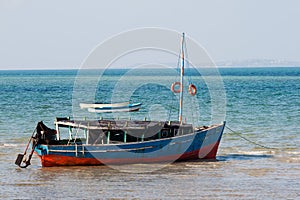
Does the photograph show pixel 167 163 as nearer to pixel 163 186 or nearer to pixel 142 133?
pixel 142 133

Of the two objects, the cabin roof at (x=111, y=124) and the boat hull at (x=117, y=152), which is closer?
the boat hull at (x=117, y=152)

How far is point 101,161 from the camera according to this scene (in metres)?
29.7

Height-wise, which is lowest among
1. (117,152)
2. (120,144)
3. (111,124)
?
(117,152)

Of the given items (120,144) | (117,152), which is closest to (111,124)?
(120,144)

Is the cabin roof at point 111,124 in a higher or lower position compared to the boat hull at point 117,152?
higher

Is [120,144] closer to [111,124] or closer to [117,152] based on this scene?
[117,152]

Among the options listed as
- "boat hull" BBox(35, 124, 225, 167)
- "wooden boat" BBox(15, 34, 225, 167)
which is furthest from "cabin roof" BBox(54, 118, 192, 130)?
"boat hull" BBox(35, 124, 225, 167)

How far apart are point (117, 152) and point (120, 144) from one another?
0.41 meters

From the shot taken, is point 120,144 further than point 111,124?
No

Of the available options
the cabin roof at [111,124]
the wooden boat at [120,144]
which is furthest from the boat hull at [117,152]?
the cabin roof at [111,124]

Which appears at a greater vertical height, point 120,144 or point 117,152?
point 120,144

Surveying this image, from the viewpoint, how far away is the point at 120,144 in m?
29.5

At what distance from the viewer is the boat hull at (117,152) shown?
96.6 ft

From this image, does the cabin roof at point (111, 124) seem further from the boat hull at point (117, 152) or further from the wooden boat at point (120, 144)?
the boat hull at point (117, 152)
